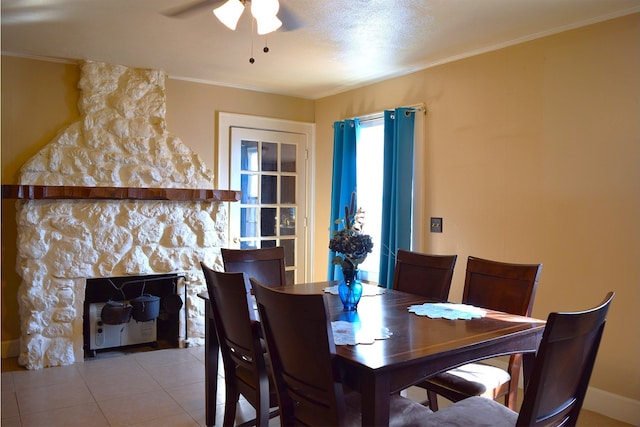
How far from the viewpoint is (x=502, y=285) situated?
2.62m

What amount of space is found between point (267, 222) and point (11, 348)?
247 cm

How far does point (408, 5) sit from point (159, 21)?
62.0 inches

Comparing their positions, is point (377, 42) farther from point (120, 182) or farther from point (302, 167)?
point (120, 182)

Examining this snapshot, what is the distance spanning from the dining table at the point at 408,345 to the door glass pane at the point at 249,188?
2.56 metres

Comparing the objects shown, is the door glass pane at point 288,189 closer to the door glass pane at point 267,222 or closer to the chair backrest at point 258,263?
the door glass pane at point 267,222

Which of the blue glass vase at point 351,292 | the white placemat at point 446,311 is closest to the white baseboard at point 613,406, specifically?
the white placemat at point 446,311

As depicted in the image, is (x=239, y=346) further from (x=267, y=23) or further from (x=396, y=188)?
(x=396, y=188)

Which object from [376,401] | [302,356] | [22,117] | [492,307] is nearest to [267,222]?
[22,117]

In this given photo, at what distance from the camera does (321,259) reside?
5.33 m

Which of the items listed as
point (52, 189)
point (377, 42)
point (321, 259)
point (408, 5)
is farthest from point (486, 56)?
point (52, 189)

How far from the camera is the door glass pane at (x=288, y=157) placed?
205 inches

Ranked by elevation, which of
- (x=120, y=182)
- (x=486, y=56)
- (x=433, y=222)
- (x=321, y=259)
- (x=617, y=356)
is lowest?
(x=617, y=356)

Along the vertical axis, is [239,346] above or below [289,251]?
below

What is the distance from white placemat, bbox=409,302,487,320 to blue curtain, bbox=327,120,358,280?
2.20m
